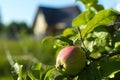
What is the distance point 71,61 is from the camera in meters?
0.71

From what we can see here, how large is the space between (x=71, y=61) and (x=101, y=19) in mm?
142

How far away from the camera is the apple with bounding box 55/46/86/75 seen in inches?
A: 27.3

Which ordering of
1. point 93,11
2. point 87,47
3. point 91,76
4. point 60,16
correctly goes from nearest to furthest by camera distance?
point 91,76
point 87,47
point 93,11
point 60,16

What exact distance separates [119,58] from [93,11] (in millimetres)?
Result: 224

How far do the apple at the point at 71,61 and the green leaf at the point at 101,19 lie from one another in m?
0.09

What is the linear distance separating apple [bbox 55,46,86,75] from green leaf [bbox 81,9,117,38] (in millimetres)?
93

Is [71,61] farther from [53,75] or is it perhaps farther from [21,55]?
[21,55]

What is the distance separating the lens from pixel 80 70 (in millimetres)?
700

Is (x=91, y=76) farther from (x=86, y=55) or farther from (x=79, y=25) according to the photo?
(x=79, y=25)

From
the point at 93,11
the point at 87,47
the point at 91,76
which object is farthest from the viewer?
the point at 93,11

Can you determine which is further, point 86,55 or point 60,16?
point 60,16

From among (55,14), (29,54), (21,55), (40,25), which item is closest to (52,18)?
(55,14)

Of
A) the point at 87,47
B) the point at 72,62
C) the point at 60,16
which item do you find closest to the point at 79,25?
the point at 87,47

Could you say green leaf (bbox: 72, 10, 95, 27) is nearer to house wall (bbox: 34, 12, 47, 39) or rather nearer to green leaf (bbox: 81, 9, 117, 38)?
green leaf (bbox: 81, 9, 117, 38)
